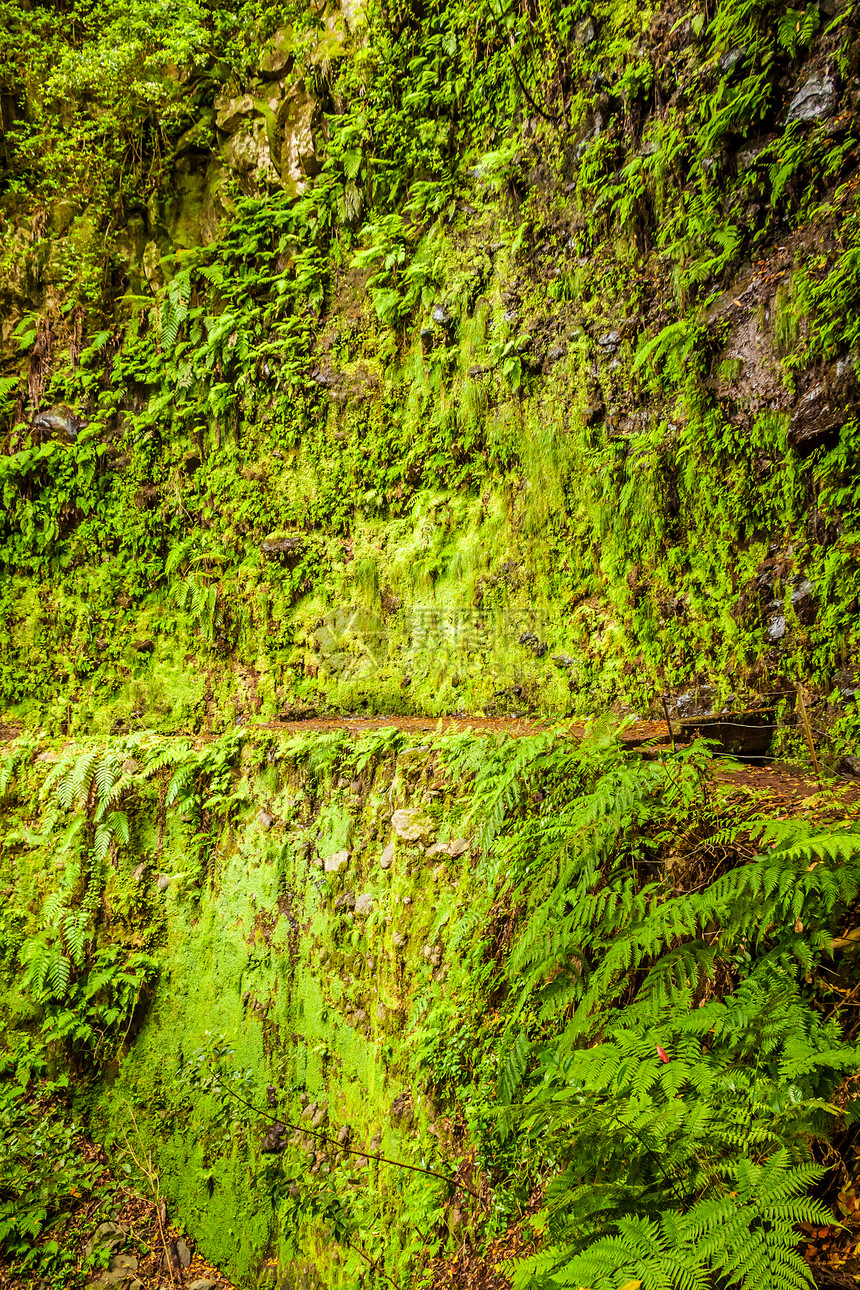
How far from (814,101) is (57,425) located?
746 cm

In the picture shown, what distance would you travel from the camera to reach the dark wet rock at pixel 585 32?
4.61 metres

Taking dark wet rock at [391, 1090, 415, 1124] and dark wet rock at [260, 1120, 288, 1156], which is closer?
dark wet rock at [391, 1090, 415, 1124]

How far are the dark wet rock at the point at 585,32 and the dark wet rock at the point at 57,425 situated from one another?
6.06 meters

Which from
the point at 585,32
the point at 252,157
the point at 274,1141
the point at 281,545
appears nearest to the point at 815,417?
the point at 585,32

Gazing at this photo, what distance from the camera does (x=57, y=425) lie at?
7.47 metres

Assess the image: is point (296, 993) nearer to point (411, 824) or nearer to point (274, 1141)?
point (274, 1141)

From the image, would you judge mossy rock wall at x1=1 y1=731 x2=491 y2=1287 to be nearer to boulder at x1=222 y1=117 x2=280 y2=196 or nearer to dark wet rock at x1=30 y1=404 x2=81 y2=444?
dark wet rock at x1=30 y1=404 x2=81 y2=444

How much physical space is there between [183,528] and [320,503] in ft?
6.06

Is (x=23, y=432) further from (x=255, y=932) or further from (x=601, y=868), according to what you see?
(x=601, y=868)

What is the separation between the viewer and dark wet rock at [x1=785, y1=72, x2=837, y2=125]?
341 cm

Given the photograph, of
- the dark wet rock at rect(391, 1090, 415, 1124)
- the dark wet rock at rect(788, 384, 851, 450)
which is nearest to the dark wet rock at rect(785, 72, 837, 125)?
the dark wet rock at rect(788, 384, 851, 450)

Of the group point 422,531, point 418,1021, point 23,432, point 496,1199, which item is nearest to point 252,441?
point 422,531

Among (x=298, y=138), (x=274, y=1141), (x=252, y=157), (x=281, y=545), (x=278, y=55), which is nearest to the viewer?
(x=274, y=1141)

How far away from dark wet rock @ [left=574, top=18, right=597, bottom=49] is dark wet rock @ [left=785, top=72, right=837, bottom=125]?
6.16 ft
